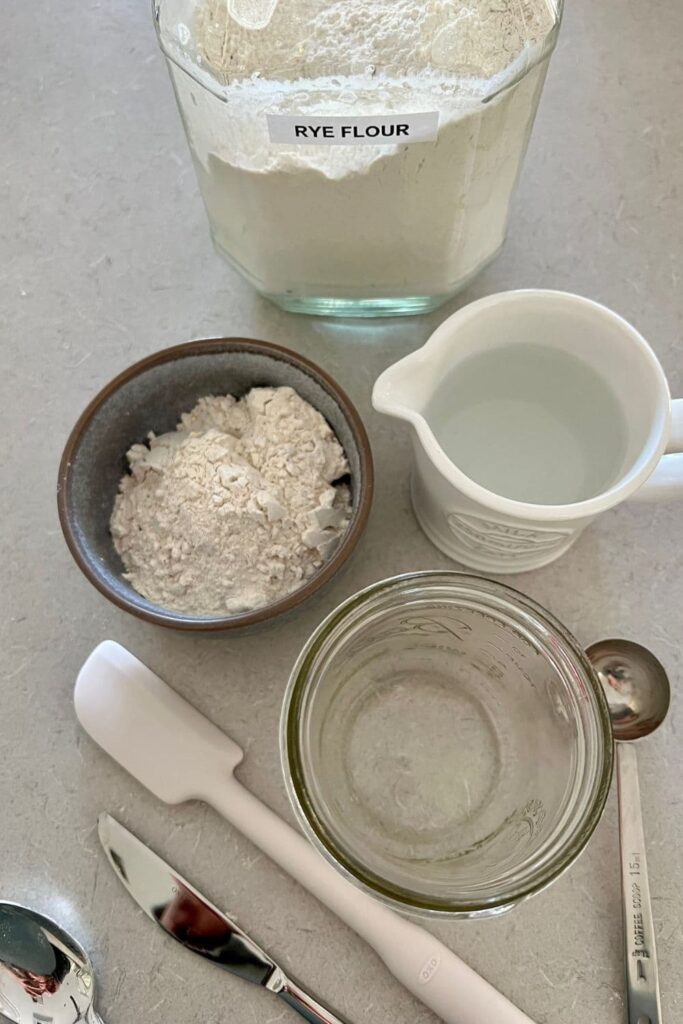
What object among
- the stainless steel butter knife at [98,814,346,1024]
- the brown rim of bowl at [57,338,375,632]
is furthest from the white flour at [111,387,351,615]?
the stainless steel butter knife at [98,814,346,1024]

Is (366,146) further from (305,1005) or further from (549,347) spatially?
(305,1005)

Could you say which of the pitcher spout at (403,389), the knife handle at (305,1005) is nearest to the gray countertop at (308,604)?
the knife handle at (305,1005)

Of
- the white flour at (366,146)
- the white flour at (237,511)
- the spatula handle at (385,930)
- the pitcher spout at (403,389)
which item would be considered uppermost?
the white flour at (366,146)

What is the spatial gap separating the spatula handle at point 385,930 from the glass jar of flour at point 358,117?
313 mm

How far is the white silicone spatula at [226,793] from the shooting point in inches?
16.9

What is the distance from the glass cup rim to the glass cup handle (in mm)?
80

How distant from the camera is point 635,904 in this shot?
45 centimetres

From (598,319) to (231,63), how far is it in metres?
0.22

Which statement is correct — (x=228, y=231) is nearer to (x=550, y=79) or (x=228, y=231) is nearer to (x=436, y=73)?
(x=436, y=73)

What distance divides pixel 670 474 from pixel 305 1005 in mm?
331

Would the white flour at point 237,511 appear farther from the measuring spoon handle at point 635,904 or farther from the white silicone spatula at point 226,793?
the measuring spoon handle at point 635,904

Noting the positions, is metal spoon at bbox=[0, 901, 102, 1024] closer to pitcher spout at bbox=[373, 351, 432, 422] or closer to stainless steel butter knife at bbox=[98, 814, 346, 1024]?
stainless steel butter knife at bbox=[98, 814, 346, 1024]

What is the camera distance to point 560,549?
1.61ft

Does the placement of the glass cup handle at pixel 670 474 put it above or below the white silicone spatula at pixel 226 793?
above
